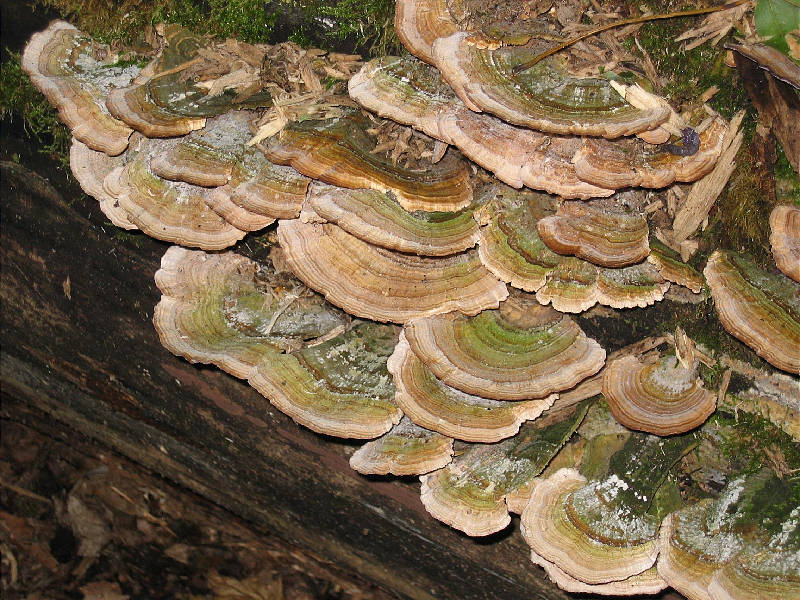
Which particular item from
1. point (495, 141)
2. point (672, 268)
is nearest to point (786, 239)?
point (672, 268)

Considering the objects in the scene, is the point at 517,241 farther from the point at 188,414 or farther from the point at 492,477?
the point at 188,414

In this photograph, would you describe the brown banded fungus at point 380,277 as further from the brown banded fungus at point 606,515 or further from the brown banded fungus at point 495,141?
the brown banded fungus at point 606,515

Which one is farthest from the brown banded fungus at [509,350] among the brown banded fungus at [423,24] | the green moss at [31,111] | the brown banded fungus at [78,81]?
the green moss at [31,111]

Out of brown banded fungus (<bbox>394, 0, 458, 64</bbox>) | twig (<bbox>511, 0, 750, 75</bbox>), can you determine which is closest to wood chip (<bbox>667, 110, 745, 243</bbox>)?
twig (<bbox>511, 0, 750, 75</bbox>)

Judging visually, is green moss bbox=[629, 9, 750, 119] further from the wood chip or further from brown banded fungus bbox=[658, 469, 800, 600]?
brown banded fungus bbox=[658, 469, 800, 600]

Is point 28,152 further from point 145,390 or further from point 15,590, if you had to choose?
point 15,590

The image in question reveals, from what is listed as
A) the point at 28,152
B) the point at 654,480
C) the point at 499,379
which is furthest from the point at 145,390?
the point at 654,480
